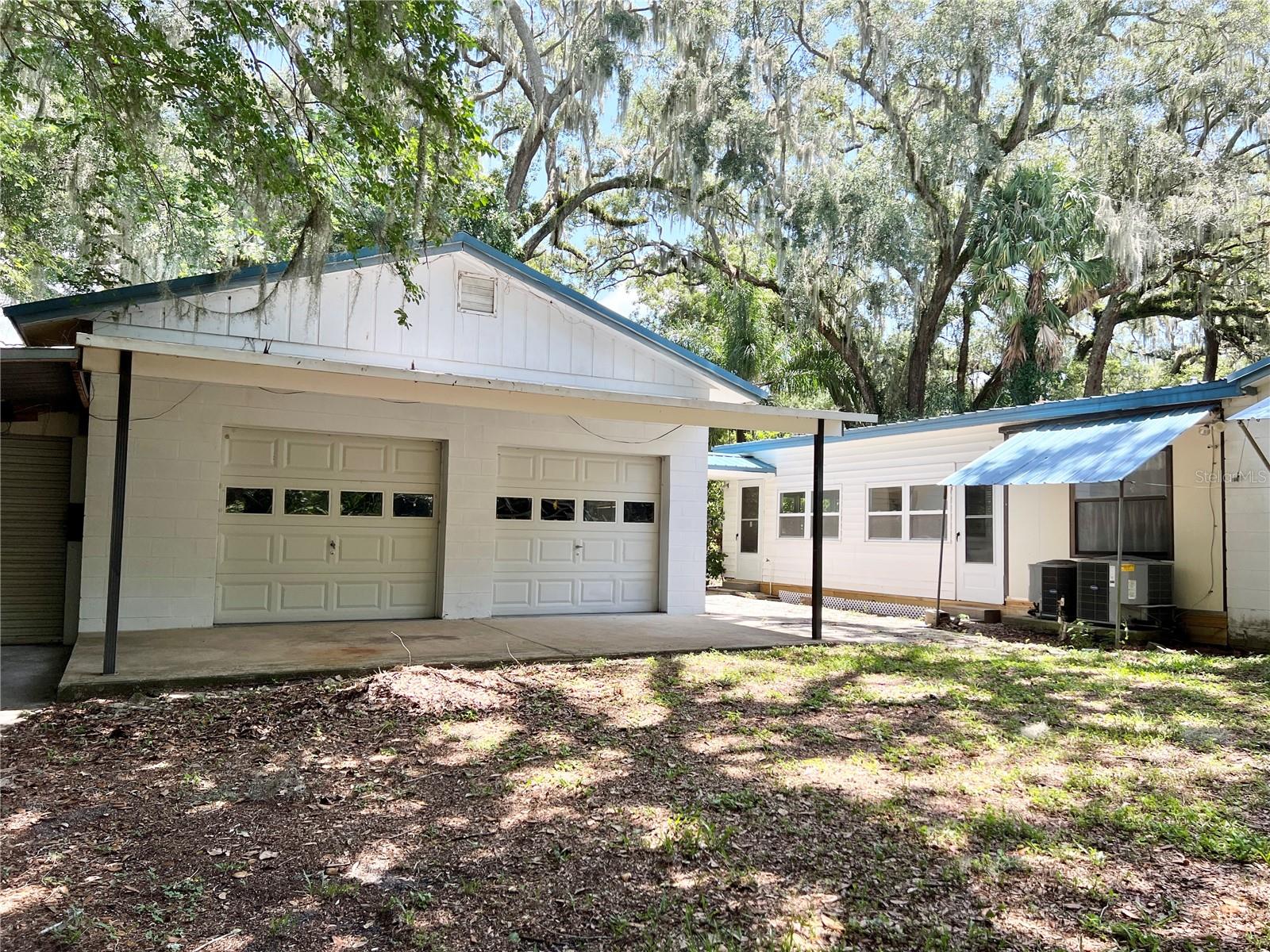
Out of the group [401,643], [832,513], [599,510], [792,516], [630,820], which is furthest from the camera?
[792,516]

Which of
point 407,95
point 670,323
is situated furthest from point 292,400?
point 670,323

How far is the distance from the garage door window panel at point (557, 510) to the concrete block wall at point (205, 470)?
699 millimetres

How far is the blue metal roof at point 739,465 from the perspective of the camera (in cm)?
1673

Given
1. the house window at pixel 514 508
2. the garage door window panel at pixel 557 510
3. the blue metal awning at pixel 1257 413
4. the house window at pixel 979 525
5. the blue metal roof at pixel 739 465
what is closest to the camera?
the blue metal awning at pixel 1257 413

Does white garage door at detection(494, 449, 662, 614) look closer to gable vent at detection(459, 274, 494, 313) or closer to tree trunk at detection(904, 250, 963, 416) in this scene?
gable vent at detection(459, 274, 494, 313)

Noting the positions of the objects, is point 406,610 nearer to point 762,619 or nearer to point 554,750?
point 762,619

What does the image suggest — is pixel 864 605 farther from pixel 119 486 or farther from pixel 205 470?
pixel 119 486

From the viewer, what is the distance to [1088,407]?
36.8 feet

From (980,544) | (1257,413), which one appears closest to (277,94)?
(1257,413)

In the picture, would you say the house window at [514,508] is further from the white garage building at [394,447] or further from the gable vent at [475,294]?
the gable vent at [475,294]

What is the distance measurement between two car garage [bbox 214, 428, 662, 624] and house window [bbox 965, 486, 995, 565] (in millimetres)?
4836

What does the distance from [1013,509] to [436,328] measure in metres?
8.30

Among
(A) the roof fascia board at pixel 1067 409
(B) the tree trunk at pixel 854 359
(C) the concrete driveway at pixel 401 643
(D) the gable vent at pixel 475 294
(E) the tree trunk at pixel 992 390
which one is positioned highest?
(B) the tree trunk at pixel 854 359

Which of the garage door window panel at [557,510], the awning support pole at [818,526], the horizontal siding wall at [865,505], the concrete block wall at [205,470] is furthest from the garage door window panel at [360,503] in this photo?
the horizontal siding wall at [865,505]
